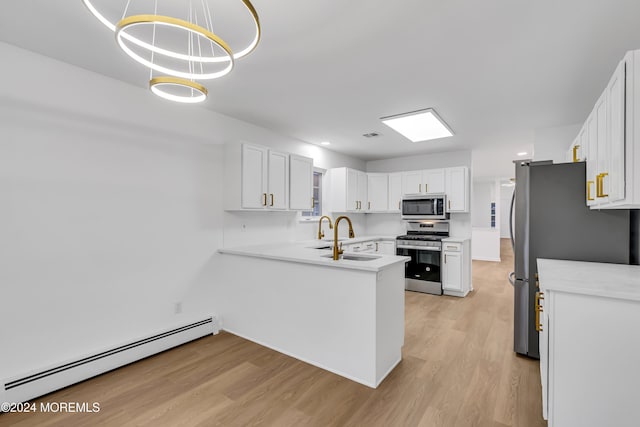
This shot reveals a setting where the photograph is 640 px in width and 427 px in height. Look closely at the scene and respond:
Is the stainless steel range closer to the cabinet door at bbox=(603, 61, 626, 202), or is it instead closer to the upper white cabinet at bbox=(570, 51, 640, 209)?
the upper white cabinet at bbox=(570, 51, 640, 209)

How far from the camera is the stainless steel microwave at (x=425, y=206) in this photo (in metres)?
5.23

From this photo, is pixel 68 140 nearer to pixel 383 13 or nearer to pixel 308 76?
pixel 308 76

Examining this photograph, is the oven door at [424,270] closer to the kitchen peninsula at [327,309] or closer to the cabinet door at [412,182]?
the cabinet door at [412,182]

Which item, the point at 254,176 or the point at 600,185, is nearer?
the point at 600,185

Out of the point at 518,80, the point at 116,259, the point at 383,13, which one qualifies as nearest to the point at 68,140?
the point at 116,259

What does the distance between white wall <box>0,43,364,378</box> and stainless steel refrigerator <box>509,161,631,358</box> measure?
3286 mm

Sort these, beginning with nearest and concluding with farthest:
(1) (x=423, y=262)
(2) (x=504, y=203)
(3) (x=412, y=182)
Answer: (1) (x=423, y=262) → (3) (x=412, y=182) → (2) (x=504, y=203)

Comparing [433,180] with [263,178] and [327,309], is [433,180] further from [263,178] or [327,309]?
[327,309]

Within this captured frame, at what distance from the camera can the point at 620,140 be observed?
1.54 meters

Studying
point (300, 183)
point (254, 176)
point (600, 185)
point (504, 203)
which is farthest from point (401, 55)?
point (504, 203)

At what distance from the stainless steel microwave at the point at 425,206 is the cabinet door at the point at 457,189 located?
13 cm

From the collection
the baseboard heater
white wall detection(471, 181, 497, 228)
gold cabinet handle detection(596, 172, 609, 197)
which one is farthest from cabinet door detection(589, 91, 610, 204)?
white wall detection(471, 181, 497, 228)

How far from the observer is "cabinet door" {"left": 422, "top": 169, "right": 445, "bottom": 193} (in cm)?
534

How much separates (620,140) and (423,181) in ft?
13.1
